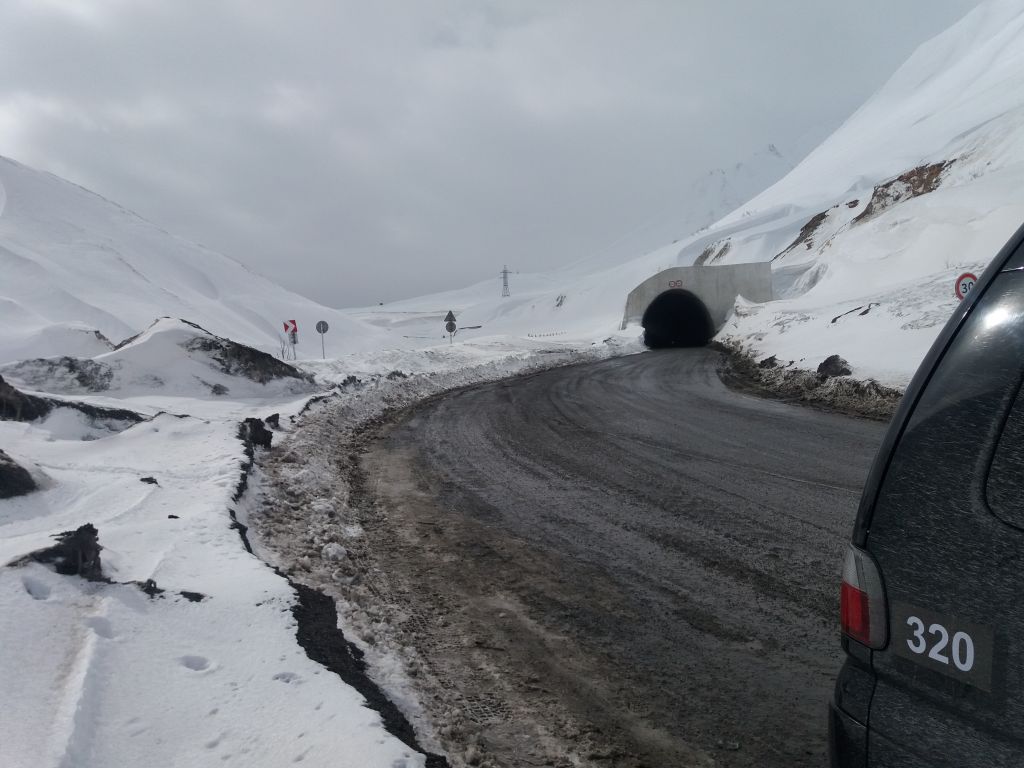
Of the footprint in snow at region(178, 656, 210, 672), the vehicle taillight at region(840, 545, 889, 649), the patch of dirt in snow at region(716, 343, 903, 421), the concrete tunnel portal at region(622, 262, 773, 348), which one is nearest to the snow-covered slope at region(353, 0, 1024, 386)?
the patch of dirt in snow at region(716, 343, 903, 421)

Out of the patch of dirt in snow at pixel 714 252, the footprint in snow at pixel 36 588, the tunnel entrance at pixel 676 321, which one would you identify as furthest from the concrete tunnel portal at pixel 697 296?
the footprint in snow at pixel 36 588

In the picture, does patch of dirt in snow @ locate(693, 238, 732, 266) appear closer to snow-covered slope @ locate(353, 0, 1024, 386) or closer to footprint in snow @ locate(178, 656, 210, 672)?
snow-covered slope @ locate(353, 0, 1024, 386)

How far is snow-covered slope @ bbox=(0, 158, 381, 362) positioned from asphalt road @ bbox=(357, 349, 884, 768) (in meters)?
13.9

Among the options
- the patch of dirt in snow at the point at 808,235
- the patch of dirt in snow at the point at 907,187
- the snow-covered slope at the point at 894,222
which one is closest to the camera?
the snow-covered slope at the point at 894,222

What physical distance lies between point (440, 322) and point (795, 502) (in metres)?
95.8

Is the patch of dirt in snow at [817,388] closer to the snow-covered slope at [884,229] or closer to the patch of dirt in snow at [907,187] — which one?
the snow-covered slope at [884,229]

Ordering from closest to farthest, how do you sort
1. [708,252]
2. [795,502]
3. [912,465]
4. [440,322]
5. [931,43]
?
[912,465] → [795,502] → [708,252] → [440,322] → [931,43]

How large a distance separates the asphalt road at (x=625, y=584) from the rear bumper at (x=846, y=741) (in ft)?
3.52

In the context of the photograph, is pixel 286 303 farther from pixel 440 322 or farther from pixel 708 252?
pixel 440 322

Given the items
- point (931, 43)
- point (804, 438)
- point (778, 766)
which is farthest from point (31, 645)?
point (931, 43)

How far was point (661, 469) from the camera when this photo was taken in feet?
25.5

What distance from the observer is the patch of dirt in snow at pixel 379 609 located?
122 inches

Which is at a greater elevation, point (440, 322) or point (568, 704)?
point (440, 322)

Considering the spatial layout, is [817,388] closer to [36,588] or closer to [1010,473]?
[1010,473]
